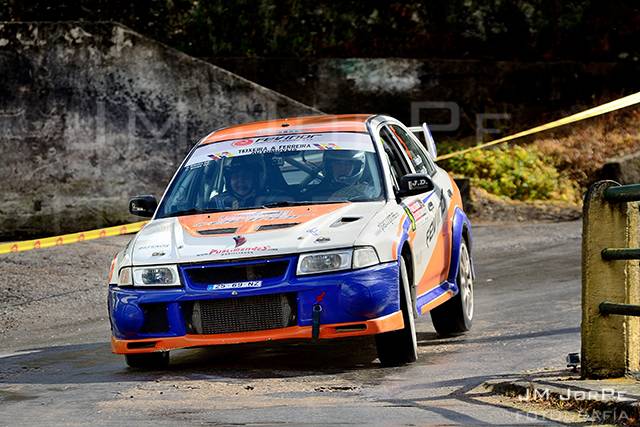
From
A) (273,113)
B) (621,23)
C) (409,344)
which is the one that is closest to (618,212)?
(409,344)

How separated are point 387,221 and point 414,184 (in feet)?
2.06

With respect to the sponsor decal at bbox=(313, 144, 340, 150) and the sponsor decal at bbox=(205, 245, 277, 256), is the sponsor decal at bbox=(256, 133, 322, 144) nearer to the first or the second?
the sponsor decal at bbox=(313, 144, 340, 150)

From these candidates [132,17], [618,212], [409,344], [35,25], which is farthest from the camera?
[132,17]

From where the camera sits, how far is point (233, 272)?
923cm

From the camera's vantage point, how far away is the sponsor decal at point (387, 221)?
31.1 ft

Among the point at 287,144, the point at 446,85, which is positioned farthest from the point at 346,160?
the point at 446,85

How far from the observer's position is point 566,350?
9852 mm

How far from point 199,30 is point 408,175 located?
1268cm

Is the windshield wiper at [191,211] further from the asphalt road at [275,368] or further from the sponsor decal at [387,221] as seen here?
the sponsor decal at [387,221]

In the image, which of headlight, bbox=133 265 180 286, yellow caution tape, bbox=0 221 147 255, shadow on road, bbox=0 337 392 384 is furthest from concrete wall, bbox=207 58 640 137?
headlight, bbox=133 265 180 286

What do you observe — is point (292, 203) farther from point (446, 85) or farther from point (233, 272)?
point (446, 85)

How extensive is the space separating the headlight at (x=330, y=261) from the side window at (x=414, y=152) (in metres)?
2.33

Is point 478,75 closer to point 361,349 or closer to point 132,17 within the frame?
point 132,17

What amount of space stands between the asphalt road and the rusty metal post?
683mm
